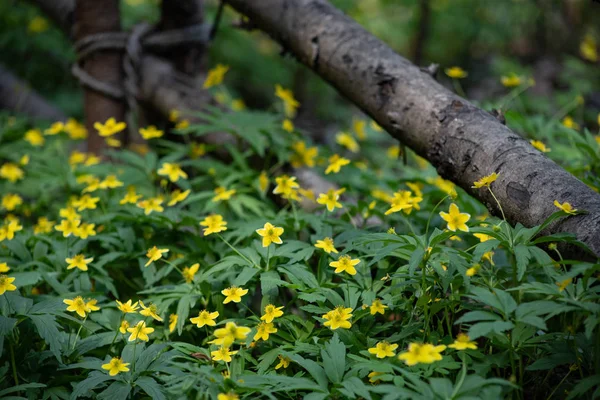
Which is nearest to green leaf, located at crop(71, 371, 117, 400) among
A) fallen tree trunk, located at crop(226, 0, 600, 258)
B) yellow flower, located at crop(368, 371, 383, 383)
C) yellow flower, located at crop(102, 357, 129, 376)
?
yellow flower, located at crop(102, 357, 129, 376)

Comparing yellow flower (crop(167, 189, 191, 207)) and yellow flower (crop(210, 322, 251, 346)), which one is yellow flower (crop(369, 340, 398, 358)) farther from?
yellow flower (crop(167, 189, 191, 207))

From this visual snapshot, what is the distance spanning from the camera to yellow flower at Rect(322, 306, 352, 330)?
1.31 meters

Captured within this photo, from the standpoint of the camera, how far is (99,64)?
9.14ft

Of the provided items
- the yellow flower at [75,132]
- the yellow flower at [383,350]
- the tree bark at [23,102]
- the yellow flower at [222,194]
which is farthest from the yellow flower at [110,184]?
the tree bark at [23,102]

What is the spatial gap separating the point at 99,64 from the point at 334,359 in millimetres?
2187

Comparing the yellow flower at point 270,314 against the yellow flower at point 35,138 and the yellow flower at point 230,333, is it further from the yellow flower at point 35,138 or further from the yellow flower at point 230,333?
→ the yellow flower at point 35,138

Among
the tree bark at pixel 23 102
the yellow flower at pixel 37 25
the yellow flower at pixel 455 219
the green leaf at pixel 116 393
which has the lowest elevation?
the tree bark at pixel 23 102

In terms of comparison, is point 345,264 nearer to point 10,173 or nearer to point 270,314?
point 270,314

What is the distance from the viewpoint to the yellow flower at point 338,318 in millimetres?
1312

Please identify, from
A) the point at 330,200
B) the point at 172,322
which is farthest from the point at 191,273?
the point at 330,200

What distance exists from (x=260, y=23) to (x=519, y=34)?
476cm

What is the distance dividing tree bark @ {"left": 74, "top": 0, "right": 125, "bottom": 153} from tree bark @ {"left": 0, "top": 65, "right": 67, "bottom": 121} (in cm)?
93

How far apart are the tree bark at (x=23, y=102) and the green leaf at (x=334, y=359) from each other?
2987mm

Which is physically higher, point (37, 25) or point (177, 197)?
point (177, 197)
